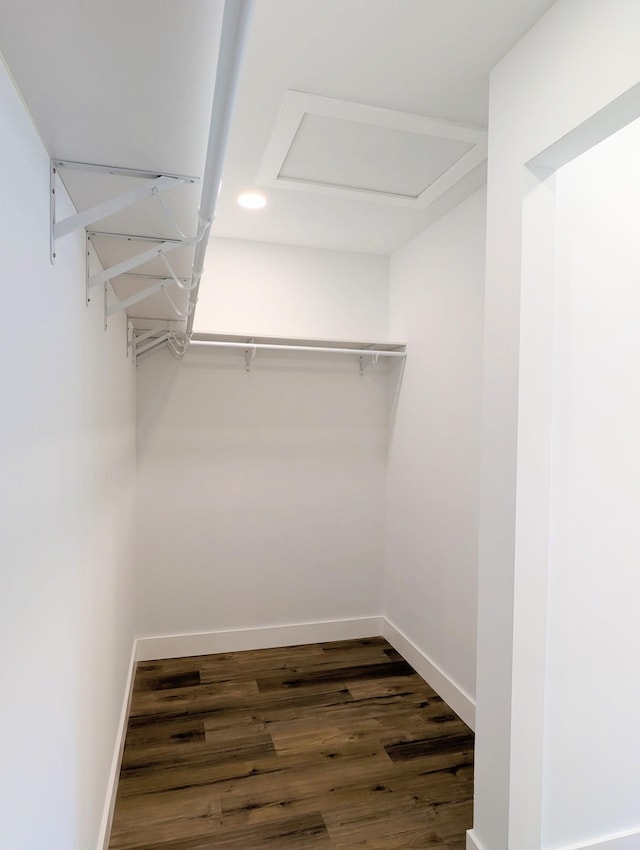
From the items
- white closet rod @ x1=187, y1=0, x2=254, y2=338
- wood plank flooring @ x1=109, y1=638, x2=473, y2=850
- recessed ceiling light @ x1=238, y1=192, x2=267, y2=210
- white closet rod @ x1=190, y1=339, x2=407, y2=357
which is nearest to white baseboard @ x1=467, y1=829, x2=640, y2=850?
wood plank flooring @ x1=109, y1=638, x2=473, y2=850

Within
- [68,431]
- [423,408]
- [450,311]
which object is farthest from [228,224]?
[68,431]

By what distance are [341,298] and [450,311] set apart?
0.90 meters

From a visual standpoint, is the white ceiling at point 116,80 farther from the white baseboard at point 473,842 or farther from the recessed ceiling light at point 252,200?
the white baseboard at point 473,842

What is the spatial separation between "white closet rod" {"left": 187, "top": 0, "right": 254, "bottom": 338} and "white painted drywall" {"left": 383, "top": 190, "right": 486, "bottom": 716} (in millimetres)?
1787

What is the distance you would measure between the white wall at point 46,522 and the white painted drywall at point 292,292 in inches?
63.6

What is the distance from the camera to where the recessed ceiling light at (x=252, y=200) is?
262 centimetres

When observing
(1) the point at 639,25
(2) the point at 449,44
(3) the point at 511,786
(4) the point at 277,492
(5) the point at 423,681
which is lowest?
(5) the point at 423,681

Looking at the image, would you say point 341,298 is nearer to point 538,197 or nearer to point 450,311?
point 450,311

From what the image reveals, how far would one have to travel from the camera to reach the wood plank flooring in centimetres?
193

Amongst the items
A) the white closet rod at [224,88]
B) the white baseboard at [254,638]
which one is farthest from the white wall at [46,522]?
the white baseboard at [254,638]

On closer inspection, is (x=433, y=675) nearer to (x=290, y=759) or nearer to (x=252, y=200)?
(x=290, y=759)

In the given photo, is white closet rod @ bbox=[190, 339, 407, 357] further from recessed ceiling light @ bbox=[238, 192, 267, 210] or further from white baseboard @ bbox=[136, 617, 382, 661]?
white baseboard @ bbox=[136, 617, 382, 661]

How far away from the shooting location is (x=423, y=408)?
122 inches

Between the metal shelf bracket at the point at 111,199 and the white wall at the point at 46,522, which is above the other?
the metal shelf bracket at the point at 111,199
